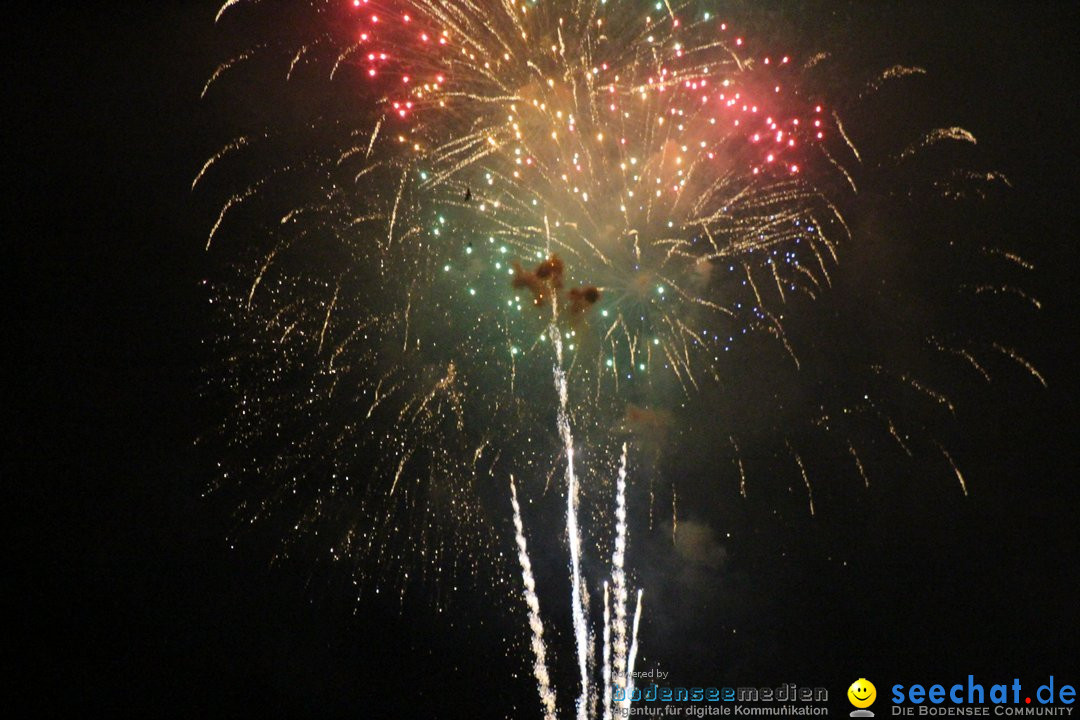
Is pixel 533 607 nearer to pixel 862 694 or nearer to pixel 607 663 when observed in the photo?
pixel 607 663

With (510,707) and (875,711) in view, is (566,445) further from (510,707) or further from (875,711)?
(875,711)

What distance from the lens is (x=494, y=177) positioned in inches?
293

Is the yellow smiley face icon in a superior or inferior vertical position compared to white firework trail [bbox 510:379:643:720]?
inferior

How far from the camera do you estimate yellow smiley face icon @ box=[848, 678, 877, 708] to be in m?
13.6

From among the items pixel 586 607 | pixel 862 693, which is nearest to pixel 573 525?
pixel 586 607

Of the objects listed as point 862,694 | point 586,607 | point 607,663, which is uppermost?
point 586,607

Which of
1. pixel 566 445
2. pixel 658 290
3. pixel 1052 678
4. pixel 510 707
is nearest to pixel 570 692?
pixel 510 707

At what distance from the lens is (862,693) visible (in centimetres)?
1359

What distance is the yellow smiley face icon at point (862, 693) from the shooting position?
13555mm

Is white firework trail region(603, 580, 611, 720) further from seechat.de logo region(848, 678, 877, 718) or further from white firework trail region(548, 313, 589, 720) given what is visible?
seechat.de logo region(848, 678, 877, 718)

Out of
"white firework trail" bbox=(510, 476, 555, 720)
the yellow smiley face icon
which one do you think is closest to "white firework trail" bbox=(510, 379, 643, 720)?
"white firework trail" bbox=(510, 476, 555, 720)

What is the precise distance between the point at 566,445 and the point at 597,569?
2384 millimetres

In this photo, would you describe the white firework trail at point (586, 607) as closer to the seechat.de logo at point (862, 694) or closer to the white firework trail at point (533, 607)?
the white firework trail at point (533, 607)

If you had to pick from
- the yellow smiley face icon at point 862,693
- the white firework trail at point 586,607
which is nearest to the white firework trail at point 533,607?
the white firework trail at point 586,607
